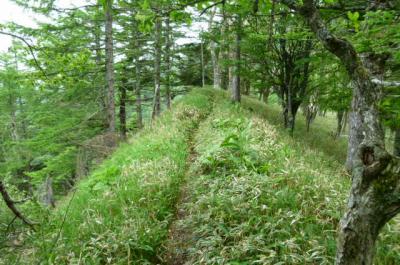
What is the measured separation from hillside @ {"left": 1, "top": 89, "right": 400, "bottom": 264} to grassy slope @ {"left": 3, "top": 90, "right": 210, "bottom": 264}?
0.01m

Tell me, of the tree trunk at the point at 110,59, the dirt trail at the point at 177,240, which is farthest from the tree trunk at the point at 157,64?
the dirt trail at the point at 177,240

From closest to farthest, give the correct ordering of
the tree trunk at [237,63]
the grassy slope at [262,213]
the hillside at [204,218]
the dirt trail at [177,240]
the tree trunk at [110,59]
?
the grassy slope at [262,213]
the hillside at [204,218]
the dirt trail at [177,240]
the tree trunk at [110,59]
the tree trunk at [237,63]

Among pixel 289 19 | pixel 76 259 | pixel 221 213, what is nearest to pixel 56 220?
pixel 76 259

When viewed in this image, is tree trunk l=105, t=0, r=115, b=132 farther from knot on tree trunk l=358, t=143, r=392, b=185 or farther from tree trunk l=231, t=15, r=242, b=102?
knot on tree trunk l=358, t=143, r=392, b=185

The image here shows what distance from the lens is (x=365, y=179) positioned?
1928mm

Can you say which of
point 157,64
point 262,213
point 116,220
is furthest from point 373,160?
point 157,64

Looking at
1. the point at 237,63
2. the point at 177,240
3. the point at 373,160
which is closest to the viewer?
the point at 373,160

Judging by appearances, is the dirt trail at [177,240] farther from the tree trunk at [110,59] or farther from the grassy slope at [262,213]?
the tree trunk at [110,59]

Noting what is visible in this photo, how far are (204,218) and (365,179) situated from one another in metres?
2.36

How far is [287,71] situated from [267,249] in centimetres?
981

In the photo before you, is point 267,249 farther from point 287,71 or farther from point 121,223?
point 287,71

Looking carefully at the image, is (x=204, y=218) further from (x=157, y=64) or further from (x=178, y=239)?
(x=157, y=64)

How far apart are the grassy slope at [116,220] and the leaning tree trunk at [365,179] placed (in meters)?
2.21

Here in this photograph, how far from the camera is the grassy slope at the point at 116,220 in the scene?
10.6 ft
